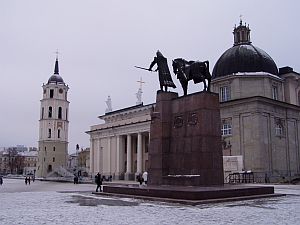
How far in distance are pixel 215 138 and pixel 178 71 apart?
5.37m

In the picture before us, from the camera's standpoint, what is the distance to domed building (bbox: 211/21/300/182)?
161 ft

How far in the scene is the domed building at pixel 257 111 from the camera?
48.9 m

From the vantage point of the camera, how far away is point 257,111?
4922 centimetres

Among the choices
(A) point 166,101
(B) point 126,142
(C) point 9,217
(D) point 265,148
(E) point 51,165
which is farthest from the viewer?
(E) point 51,165

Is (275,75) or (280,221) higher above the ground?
(275,75)

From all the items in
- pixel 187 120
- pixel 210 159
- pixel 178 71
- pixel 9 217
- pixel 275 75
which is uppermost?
pixel 275 75

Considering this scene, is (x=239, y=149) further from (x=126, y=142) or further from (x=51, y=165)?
(x=51, y=165)

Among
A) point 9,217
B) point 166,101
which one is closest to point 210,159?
point 166,101

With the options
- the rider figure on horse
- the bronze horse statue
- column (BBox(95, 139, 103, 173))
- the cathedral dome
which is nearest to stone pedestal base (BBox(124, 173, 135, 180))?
column (BBox(95, 139, 103, 173))

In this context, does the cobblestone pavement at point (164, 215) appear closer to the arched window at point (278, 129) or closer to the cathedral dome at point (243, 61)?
the arched window at point (278, 129)

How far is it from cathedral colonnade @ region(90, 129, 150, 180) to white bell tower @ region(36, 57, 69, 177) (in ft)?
95.7

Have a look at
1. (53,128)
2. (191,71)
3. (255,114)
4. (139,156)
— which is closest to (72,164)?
(53,128)

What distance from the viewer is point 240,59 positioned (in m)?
56.4

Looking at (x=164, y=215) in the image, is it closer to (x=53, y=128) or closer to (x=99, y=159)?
(x=99, y=159)
